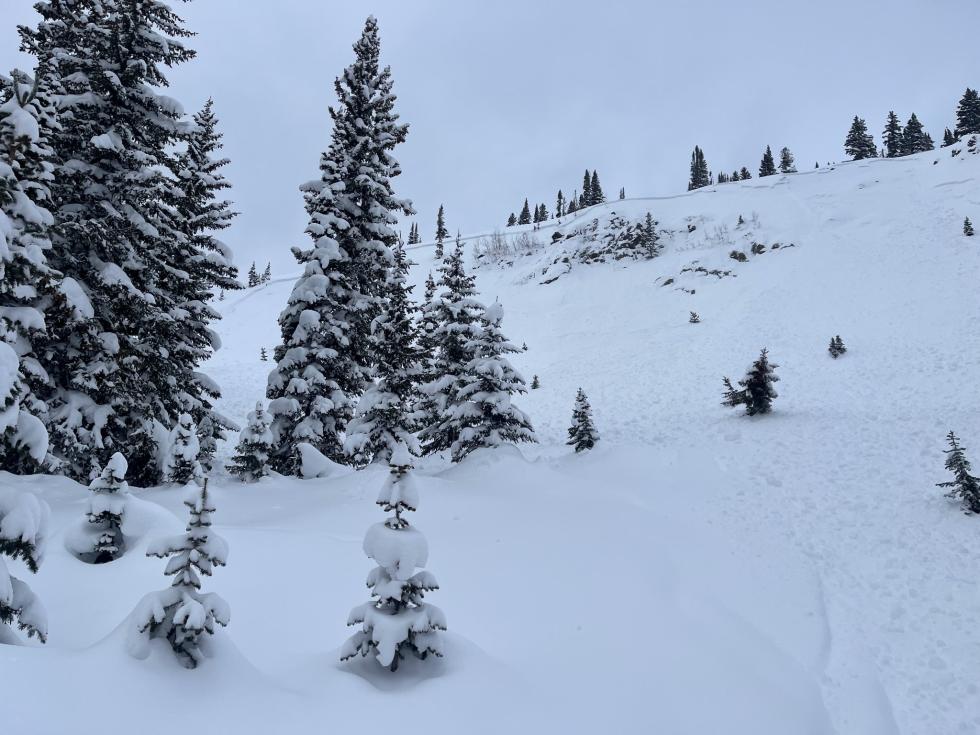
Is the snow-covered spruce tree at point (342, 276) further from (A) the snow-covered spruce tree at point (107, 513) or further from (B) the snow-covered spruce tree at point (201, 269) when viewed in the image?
(A) the snow-covered spruce tree at point (107, 513)

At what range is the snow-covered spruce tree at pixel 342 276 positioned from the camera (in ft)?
46.5

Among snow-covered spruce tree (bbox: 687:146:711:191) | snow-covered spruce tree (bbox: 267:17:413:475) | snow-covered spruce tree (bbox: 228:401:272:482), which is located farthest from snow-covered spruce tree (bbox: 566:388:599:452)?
snow-covered spruce tree (bbox: 687:146:711:191)

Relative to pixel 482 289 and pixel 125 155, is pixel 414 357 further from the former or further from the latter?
pixel 482 289

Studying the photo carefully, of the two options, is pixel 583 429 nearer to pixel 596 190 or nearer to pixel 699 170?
pixel 596 190

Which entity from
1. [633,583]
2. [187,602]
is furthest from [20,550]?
[633,583]

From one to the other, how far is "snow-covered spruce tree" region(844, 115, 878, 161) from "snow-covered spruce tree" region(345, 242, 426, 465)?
93.9 metres

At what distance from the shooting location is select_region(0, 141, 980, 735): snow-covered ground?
4.42m

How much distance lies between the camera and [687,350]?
94.6 ft

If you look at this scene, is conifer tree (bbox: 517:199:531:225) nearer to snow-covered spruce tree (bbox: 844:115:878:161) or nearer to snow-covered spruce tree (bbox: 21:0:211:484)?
snow-covered spruce tree (bbox: 844:115:878:161)

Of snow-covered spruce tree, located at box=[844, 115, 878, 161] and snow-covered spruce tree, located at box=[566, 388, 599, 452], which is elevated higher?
snow-covered spruce tree, located at box=[844, 115, 878, 161]

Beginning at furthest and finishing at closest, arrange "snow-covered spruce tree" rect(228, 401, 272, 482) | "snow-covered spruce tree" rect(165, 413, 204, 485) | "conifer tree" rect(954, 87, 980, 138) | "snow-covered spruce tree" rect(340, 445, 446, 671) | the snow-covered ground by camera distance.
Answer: "conifer tree" rect(954, 87, 980, 138) < "snow-covered spruce tree" rect(228, 401, 272, 482) < "snow-covered spruce tree" rect(165, 413, 204, 485) < "snow-covered spruce tree" rect(340, 445, 446, 671) < the snow-covered ground

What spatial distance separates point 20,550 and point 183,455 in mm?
7739

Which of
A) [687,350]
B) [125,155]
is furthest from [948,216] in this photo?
[125,155]

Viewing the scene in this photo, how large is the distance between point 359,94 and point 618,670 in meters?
17.3
